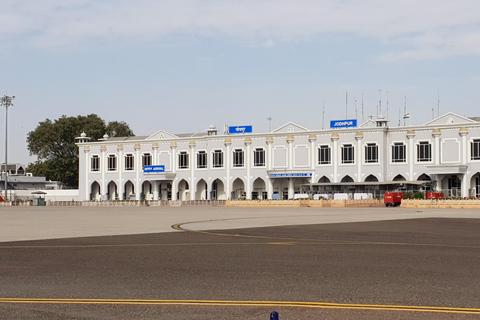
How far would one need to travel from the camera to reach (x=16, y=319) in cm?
1123

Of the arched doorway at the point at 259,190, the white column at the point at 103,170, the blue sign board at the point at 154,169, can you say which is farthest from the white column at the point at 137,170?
the arched doorway at the point at 259,190

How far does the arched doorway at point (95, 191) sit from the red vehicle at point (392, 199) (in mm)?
65929

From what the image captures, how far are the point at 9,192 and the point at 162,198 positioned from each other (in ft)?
147

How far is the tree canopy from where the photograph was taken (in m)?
160

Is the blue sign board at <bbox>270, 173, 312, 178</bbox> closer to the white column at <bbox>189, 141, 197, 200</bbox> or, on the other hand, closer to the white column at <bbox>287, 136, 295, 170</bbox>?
the white column at <bbox>287, 136, 295, 170</bbox>

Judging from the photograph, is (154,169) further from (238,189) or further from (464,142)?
(464,142)

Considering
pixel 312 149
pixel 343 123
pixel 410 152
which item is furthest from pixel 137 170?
pixel 410 152

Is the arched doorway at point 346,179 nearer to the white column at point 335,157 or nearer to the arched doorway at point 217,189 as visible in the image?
the white column at point 335,157

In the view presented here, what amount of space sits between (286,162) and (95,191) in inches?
1613

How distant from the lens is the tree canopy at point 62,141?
159500 mm

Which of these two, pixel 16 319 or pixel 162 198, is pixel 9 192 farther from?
pixel 16 319

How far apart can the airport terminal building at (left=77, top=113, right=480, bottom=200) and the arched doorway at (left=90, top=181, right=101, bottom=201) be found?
23 cm

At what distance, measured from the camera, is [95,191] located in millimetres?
138250

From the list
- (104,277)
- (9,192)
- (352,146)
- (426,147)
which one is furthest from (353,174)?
(104,277)
